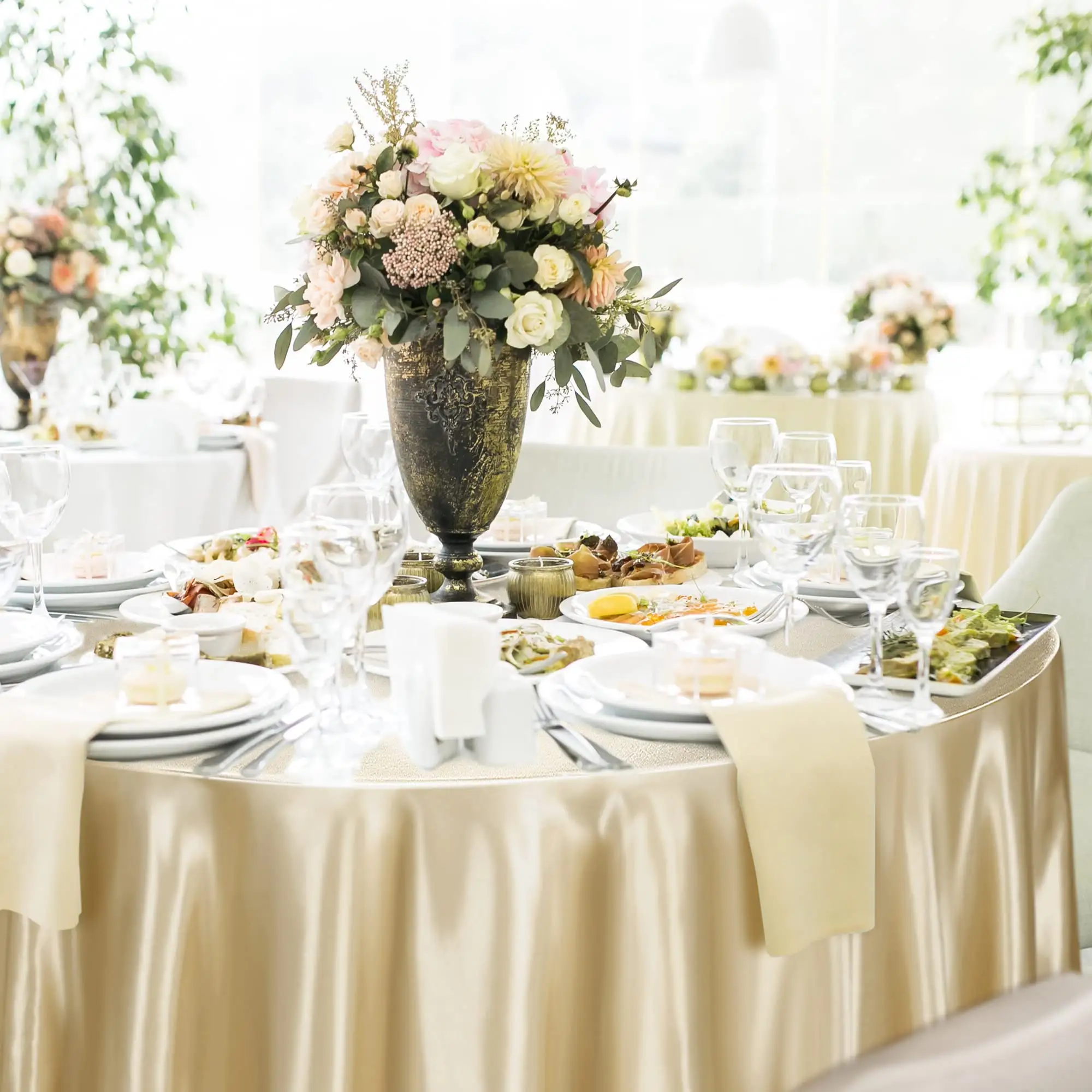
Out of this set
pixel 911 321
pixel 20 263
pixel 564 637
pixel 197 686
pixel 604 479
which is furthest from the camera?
pixel 911 321

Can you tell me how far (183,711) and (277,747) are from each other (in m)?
0.11

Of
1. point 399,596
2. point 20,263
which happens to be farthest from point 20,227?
point 399,596

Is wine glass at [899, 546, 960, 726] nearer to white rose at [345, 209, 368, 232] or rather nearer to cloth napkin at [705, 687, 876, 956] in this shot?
cloth napkin at [705, 687, 876, 956]

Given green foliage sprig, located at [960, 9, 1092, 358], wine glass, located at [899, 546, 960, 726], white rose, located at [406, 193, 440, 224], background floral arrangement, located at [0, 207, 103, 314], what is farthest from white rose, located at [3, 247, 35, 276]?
green foliage sprig, located at [960, 9, 1092, 358]

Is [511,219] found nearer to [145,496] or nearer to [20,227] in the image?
[145,496]

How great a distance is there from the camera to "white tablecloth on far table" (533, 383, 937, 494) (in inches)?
203

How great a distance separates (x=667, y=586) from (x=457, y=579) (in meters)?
0.33

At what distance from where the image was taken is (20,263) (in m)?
3.99

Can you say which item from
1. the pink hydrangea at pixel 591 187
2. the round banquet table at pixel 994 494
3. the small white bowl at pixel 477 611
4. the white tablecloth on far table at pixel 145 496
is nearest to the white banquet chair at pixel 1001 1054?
the small white bowl at pixel 477 611

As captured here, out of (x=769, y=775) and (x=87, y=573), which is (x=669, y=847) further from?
(x=87, y=573)

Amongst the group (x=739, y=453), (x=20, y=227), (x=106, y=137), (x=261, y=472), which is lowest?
(x=261, y=472)

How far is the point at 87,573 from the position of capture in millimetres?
2074

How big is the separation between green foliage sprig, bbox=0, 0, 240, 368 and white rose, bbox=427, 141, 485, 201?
4.44m

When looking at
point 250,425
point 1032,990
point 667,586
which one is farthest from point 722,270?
point 1032,990
